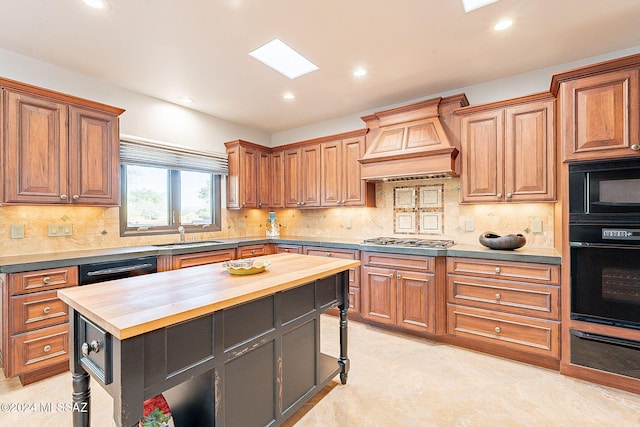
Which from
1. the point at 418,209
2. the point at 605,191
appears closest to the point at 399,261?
the point at 418,209

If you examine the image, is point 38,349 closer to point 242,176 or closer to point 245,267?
point 245,267

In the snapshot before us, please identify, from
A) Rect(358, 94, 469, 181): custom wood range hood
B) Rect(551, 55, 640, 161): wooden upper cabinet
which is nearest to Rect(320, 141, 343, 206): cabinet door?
Rect(358, 94, 469, 181): custom wood range hood

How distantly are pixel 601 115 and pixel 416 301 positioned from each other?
2.12 meters

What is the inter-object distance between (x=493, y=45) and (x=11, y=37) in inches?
154

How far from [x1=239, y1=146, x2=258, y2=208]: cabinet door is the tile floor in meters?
2.48

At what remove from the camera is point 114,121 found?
2.96 metres

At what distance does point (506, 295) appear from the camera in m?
2.61

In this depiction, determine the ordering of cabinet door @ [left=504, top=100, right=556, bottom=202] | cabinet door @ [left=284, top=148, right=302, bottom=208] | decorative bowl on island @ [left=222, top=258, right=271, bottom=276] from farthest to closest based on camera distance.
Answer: cabinet door @ [left=284, top=148, right=302, bottom=208]
cabinet door @ [left=504, top=100, right=556, bottom=202]
decorative bowl on island @ [left=222, top=258, right=271, bottom=276]

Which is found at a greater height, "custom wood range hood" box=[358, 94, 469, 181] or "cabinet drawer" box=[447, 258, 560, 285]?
"custom wood range hood" box=[358, 94, 469, 181]

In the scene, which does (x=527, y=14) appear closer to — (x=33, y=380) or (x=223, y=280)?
(x=223, y=280)

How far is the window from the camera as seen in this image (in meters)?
3.39

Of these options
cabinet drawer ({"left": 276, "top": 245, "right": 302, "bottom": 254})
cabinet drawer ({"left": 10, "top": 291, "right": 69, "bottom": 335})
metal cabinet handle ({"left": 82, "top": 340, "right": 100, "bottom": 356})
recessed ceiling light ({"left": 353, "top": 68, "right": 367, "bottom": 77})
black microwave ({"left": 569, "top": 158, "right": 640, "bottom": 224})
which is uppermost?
recessed ceiling light ({"left": 353, "top": 68, "right": 367, "bottom": 77})

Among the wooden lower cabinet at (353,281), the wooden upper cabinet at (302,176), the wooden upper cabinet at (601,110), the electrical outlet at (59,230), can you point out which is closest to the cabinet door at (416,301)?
the wooden lower cabinet at (353,281)

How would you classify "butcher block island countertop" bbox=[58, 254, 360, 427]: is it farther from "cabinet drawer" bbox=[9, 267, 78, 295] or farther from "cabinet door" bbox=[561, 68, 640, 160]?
"cabinet door" bbox=[561, 68, 640, 160]
